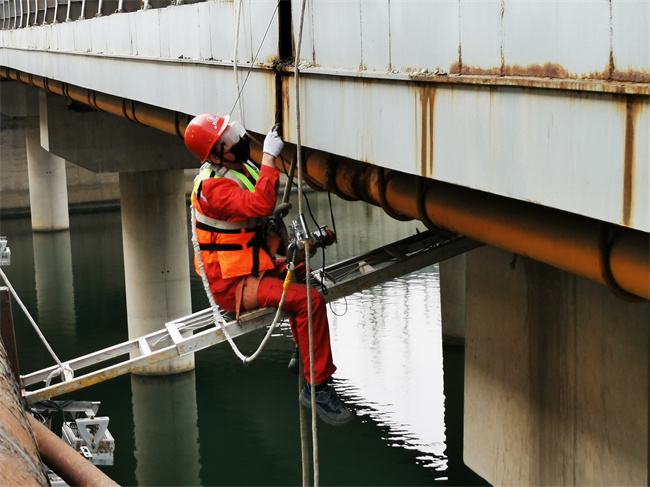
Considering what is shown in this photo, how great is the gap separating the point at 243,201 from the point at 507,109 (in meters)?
2.35

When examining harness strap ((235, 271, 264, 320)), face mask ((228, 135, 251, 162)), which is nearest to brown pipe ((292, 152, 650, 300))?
face mask ((228, 135, 251, 162))

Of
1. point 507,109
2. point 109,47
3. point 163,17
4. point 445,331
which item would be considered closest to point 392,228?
point 445,331

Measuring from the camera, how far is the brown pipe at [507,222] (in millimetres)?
3357

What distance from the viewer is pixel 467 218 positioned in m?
4.24

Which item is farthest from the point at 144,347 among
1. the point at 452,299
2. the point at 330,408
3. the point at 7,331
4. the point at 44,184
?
the point at 44,184

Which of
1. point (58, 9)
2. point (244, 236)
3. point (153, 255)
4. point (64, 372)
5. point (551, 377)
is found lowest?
point (153, 255)

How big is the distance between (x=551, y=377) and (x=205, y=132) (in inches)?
92.0

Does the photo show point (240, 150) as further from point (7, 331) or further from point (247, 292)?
point (7, 331)

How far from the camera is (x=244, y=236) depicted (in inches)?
232

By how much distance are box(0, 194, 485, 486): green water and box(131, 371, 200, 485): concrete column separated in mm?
19

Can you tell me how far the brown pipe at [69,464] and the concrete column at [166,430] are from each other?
749cm

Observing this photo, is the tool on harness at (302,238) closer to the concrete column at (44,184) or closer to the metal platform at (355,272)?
the metal platform at (355,272)

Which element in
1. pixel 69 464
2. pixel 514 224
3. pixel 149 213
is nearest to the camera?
pixel 514 224

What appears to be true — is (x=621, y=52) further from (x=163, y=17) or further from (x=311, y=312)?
(x=163, y=17)
